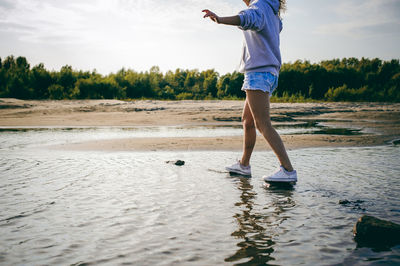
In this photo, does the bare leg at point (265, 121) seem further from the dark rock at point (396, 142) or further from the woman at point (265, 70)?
the dark rock at point (396, 142)

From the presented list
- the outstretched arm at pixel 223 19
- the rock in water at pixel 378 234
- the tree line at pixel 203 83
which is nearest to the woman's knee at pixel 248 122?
the outstretched arm at pixel 223 19

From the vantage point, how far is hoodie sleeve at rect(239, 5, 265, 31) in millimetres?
3262

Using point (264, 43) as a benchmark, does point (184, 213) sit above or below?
below

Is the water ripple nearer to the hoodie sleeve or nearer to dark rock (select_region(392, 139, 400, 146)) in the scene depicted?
the hoodie sleeve

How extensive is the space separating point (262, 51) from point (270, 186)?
4.68ft

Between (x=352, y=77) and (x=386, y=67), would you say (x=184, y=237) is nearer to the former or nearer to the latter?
(x=352, y=77)

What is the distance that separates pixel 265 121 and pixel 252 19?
1.07 metres

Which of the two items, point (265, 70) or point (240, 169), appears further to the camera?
point (240, 169)

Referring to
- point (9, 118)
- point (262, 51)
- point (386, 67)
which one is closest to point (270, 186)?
point (262, 51)

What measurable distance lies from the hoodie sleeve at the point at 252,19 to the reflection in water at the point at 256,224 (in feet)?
5.25

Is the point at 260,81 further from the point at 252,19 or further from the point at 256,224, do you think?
the point at 256,224

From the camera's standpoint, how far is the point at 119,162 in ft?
16.3

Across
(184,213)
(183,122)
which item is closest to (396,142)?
(184,213)

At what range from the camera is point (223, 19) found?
3.16 m
